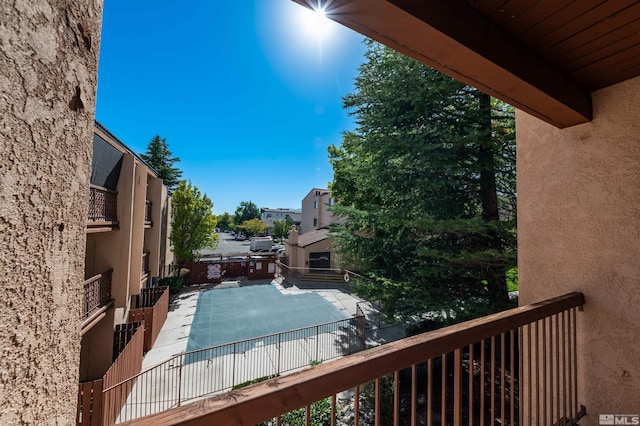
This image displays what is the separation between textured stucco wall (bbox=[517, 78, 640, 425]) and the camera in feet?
7.28

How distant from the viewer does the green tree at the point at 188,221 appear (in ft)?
48.9

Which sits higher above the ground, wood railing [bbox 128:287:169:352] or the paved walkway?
wood railing [bbox 128:287:169:352]

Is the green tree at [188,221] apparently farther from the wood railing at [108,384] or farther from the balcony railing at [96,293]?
the balcony railing at [96,293]

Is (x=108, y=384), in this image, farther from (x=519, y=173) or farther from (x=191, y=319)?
(x=519, y=173)

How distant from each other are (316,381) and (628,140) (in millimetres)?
3108

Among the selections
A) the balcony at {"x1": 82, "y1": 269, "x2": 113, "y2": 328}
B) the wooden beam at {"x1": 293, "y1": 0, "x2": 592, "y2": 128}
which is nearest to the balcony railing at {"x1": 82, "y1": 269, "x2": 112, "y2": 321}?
the balcony at {"x1": 82, "y1": 269, "x2": 113, "y2": 328}

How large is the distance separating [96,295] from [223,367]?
3741 mm

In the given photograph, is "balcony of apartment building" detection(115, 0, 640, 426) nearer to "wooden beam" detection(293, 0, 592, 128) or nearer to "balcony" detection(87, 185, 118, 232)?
"wooden beam" detection(293, 0, 592, 128)

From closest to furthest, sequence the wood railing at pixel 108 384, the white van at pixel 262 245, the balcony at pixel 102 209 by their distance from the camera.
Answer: the wood railing at pixel 108 384
the balcony at pixel 102 209
the white van at pixel 262 245

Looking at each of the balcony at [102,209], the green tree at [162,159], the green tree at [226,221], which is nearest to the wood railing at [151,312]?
the balcony at [102,209]

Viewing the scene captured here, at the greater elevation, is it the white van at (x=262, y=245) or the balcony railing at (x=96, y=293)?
the balcony railing at (x=96, y=293)

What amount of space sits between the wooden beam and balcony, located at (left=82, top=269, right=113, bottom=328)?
6.96m

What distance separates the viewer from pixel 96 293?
631cm

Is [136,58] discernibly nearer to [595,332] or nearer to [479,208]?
[479,208]
